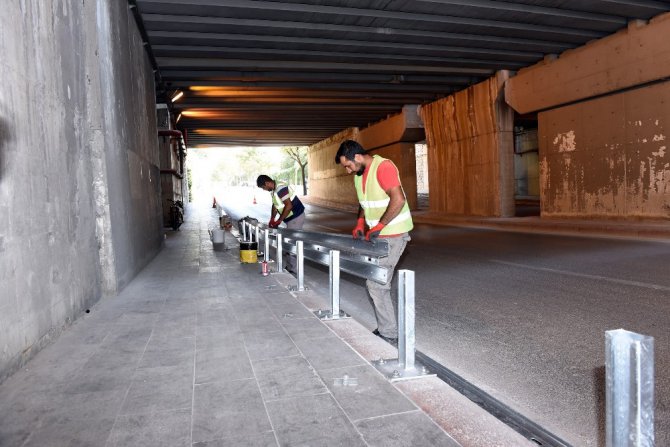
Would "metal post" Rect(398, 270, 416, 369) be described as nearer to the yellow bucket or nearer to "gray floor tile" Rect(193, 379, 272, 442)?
"gray floor tile" Rect(193, 379, 272, 442)

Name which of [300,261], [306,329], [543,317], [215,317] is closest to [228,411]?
[306,329]

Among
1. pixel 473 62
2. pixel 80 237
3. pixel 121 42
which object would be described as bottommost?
pixel 80 237

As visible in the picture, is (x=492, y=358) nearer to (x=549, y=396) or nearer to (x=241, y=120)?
(x=549, y=396)

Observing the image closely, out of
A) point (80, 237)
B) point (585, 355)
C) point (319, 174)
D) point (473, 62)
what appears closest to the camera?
point (585, 355)

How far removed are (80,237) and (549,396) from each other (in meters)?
4.96

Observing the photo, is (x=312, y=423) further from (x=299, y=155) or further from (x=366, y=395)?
(x=299, y=155)

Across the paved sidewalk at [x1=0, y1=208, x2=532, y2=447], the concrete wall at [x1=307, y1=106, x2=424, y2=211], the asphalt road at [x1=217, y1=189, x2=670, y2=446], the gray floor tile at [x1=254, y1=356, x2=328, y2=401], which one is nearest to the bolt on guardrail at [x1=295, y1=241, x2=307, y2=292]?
the asphalt road at [x1=217, y1=189, x2=670, y2=446]

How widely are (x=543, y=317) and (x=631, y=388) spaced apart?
3.90 meters

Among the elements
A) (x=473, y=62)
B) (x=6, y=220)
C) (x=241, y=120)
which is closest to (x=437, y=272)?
(x=6, y=220)

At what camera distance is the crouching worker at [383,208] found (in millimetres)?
4898

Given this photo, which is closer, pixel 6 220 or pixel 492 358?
pixel 6 220

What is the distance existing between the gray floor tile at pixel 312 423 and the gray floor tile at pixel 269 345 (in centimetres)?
94

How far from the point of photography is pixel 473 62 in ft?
60.1

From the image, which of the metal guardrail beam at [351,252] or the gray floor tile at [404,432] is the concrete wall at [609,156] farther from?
the gray floor tile at [404,432]
